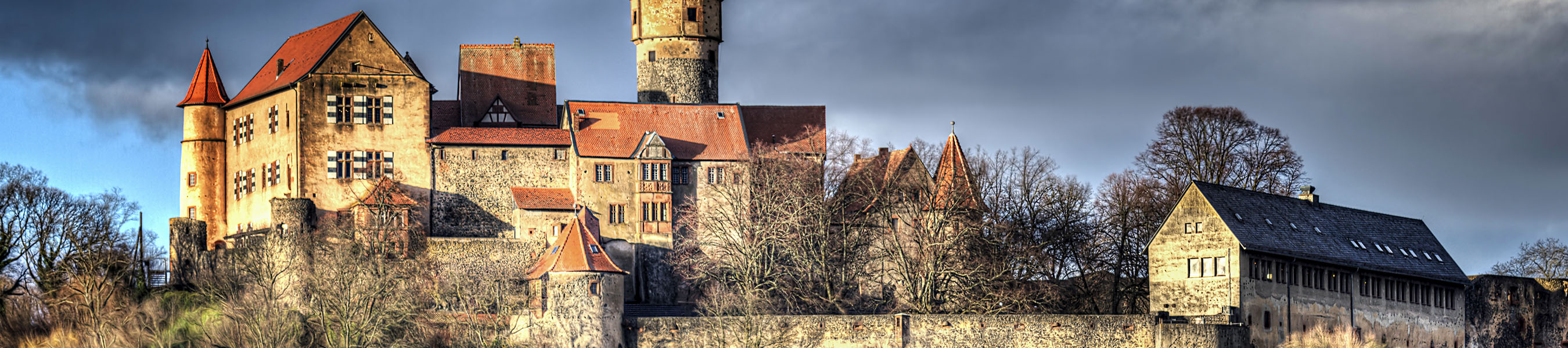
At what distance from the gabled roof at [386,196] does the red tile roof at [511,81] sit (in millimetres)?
4932

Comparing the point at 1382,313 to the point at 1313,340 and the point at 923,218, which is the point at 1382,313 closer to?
the point at 1313,340

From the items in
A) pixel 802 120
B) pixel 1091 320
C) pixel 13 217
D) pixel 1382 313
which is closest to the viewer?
pixel 1091 320

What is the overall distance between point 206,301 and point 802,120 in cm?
2028

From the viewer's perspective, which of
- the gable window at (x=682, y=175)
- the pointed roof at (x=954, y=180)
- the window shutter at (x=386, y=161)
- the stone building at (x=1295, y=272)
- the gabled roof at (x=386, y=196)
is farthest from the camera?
the gable window at (x=682, y=175)

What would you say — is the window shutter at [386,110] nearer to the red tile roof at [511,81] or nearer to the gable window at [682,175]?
the red tile roof at [511,81]

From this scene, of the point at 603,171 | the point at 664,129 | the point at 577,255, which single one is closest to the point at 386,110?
the point at 603,171

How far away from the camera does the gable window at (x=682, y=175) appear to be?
67.8m

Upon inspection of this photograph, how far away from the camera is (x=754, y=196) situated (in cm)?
6381

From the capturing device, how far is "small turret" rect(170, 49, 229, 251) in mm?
70250

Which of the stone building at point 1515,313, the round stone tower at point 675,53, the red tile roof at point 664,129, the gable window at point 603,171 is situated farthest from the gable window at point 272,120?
the stone building at point 1515,313

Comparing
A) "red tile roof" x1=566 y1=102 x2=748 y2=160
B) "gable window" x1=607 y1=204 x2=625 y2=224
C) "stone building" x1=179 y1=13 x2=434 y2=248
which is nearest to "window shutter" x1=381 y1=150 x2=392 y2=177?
"stone building" x1=179 y1=13 x2=434 y2=248

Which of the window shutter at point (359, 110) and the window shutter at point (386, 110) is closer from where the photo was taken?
the window shutter at point (359, 110)

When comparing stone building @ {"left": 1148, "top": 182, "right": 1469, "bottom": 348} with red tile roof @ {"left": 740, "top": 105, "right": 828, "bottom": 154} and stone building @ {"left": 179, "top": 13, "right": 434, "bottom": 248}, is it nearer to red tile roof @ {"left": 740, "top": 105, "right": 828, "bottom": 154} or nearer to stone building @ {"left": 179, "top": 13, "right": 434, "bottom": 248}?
red tile roof @ {"left": 740, "top": 105, "right": 828, "bottom": 154}

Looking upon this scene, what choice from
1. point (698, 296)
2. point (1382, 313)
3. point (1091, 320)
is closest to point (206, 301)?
point (698, 296)
